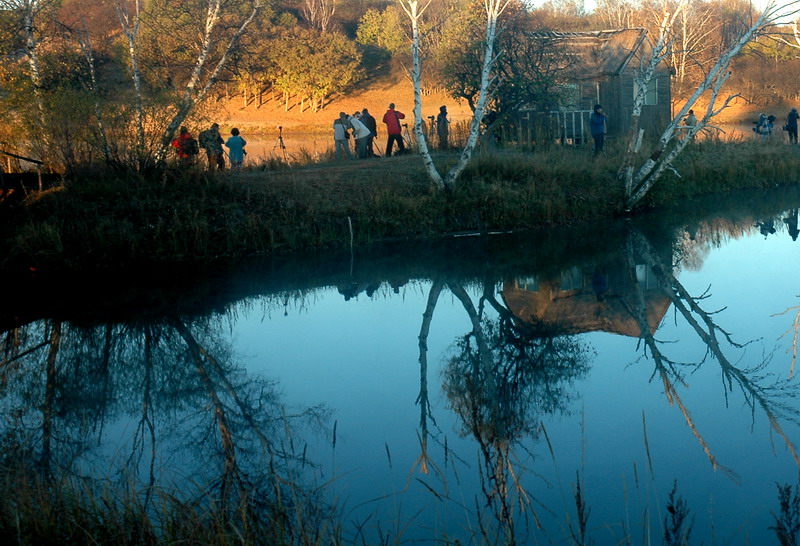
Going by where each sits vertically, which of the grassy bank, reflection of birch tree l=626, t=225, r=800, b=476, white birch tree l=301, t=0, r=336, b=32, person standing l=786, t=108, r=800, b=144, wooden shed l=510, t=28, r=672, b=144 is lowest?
reflection of birch tree l=626, t=225, r=800, b=476

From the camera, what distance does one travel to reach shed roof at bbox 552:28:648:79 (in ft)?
111

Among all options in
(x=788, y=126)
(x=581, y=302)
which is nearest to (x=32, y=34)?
(x=581, y=302)

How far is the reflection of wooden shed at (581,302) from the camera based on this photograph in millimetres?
11914

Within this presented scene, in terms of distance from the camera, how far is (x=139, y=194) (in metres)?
18.2

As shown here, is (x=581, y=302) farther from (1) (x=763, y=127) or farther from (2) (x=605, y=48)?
(1) (x=763, y=127)

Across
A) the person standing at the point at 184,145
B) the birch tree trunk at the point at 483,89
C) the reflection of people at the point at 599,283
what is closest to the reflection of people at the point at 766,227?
the reflection of people at the point at 599,283

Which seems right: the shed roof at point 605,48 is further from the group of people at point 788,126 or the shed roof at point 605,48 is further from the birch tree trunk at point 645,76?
the birch tree trunk at point 645,76

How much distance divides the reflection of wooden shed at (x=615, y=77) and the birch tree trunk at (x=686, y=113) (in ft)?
37.4

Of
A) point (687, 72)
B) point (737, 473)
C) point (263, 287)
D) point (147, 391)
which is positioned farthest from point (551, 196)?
point (687, 72)

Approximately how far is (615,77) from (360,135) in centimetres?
1314

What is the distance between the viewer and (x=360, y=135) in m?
25.1

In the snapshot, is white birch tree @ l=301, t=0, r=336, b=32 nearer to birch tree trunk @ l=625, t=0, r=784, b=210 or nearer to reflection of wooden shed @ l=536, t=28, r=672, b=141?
reflection of wooden shed @ l=536, t=28, r=672, b=141

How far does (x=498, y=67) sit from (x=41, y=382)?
21.3m

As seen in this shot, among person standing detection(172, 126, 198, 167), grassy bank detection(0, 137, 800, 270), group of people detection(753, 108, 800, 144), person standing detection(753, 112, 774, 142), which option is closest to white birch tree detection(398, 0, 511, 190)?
grassy bank detection(0, 137, 800, 270)
